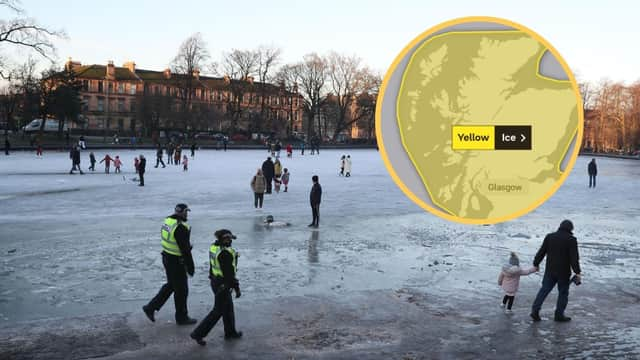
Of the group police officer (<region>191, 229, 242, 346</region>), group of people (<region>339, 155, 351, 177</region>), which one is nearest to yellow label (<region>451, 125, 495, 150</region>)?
police officer (<region>191, 229, 242, 346</region>)

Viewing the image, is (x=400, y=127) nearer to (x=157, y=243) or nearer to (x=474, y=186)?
(x=474, y=186)

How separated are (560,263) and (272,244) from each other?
6385 mm

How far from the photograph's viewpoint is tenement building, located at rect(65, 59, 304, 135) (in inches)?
2886

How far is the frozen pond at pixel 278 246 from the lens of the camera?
8.55 m

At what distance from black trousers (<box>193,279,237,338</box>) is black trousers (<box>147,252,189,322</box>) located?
2.30ft

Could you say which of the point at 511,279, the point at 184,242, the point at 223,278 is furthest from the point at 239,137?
A: the point at 223,278

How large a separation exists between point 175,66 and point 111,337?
70.8 metres

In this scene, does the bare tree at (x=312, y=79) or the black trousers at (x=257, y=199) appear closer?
the black trousers at (x=257, y=199)

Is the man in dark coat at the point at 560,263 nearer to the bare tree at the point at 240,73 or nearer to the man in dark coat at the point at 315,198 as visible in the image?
the man in dark coat at the point at 315,198

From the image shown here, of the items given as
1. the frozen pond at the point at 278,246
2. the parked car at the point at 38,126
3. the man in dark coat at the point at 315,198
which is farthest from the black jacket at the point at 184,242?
the parked car at the point at 38,126

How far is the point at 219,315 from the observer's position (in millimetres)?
6410

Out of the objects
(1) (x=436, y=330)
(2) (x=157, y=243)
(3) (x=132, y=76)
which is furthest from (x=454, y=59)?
(3) (x=132, y=76)

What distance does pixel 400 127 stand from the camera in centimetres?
490

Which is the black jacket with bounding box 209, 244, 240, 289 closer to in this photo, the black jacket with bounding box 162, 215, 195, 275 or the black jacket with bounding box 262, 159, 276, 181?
the black jacket with bounding box 162, 215, 195, 275
